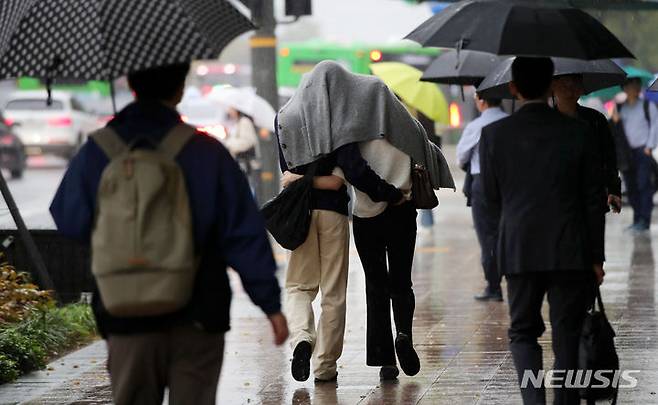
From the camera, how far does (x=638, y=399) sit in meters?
7.07

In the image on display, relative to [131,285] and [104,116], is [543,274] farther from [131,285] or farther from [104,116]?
[104,116]

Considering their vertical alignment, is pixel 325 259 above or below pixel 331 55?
above

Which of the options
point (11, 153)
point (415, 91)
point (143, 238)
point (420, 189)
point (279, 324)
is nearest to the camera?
point (143, 238)

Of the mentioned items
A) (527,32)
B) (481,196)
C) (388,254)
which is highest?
(527,32)

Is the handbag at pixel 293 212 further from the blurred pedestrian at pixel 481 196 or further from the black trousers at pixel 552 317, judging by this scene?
the blurred pedestrian at pixel 481 196

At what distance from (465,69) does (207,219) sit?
621 cm

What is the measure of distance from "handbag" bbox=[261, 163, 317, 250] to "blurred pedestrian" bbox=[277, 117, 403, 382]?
6 centimetres

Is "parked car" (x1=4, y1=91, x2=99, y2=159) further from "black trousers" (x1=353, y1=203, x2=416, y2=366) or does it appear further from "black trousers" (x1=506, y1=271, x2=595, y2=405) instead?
"black trousers" (x1=506, y1=271, x2=595, y2=405)

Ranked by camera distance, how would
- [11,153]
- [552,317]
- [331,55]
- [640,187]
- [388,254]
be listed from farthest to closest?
1. [331,55]
2. [11,153]
3. [640,187]
4. [388,254]
5. [552,317]

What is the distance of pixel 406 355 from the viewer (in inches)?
305

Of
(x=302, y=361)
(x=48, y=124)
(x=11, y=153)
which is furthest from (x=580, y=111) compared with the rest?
(x=48, y=124)

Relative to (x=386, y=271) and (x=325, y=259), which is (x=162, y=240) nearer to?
(x=325, y=259)

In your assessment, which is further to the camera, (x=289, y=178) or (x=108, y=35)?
(x=289, y=178)

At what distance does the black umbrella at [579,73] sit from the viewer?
790 centimetres
